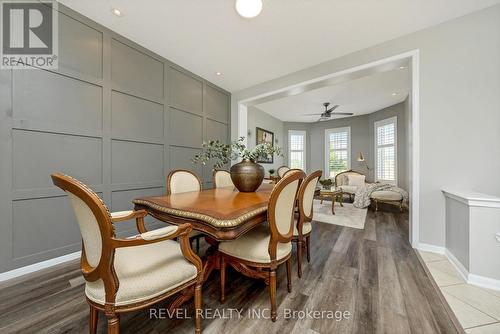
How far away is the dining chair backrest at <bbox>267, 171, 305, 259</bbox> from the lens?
1.20m

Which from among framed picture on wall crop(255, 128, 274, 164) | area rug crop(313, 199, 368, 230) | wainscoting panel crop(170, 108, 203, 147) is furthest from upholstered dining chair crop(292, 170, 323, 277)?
framed picture on wall crop(255, 128, 274, 164)

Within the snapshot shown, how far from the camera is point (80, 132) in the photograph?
82.8 inches

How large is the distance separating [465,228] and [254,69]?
3437 millimetres

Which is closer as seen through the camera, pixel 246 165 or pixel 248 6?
pixel 248 6

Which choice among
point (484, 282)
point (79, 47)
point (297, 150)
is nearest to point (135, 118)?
point (79, 47)

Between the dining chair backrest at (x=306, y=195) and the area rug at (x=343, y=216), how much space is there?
5.95 feet

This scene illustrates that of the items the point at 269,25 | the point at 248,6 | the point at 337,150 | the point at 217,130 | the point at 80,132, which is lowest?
the point at 80,132

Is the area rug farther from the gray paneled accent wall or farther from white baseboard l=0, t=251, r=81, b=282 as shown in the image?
white baseboard l=0, t=251, r=81, b=282

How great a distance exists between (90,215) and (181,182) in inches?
51.6

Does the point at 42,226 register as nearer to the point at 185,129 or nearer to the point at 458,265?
the point at 185,129

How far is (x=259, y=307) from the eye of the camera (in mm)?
1350

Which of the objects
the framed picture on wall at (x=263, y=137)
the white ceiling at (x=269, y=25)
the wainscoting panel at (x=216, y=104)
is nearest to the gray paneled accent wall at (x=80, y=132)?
the white ceiling at (x=269, y=25)

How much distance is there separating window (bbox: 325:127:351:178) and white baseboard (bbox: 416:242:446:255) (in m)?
4.73

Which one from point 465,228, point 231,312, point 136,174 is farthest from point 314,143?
point 231,312
